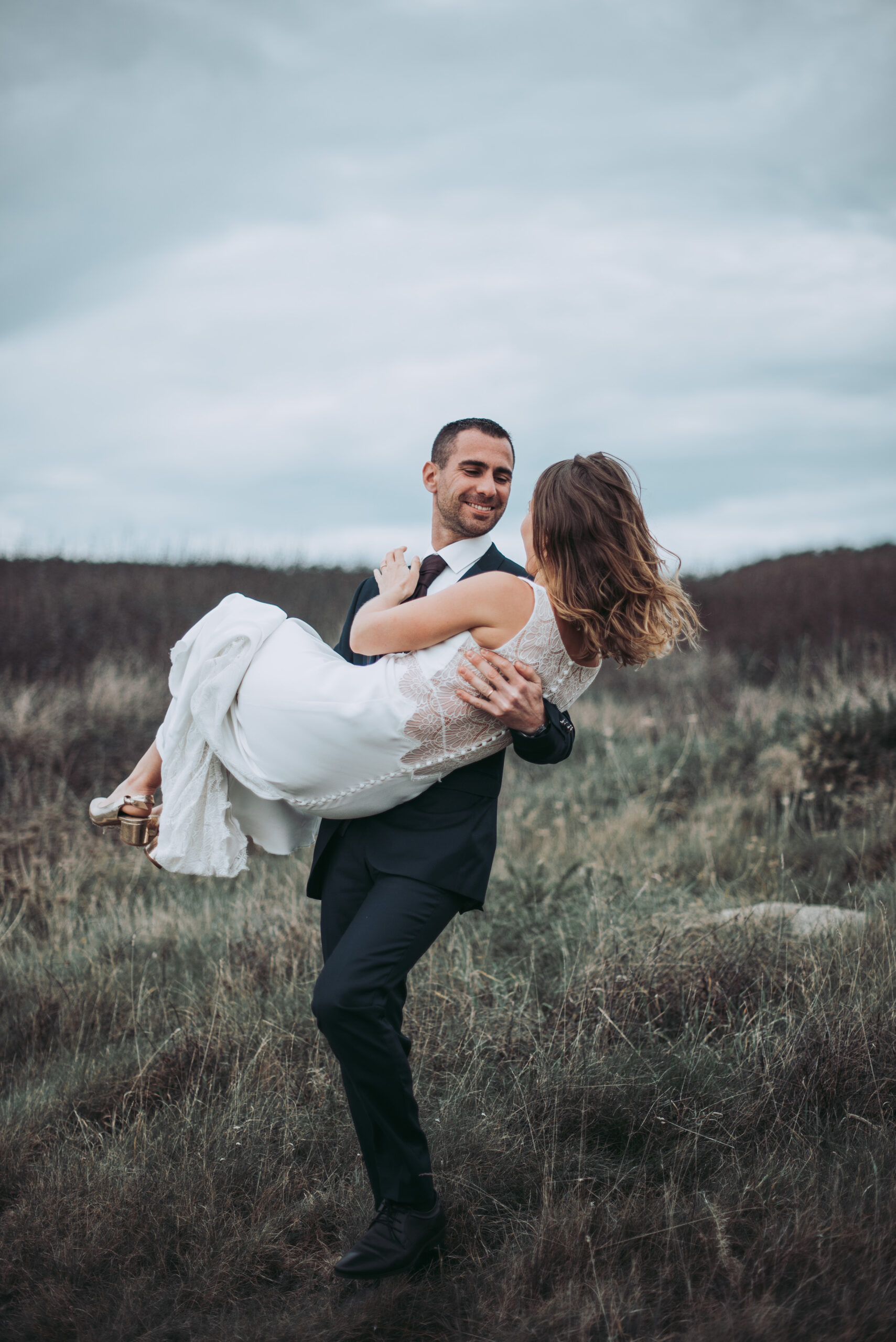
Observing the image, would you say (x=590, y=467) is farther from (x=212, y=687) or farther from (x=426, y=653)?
(x=212, y=687)

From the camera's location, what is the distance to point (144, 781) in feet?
8.52

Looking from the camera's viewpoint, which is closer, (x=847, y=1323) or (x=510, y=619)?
(x=847, y=1323)

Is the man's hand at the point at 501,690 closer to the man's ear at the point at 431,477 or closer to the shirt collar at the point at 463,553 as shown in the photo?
the shirt collar at the point at 463,553

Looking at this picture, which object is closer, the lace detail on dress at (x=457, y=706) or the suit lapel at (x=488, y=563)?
the lace detail on dress at (x=457, y=706)

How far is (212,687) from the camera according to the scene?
2.35 metres

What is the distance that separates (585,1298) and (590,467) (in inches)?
82.1

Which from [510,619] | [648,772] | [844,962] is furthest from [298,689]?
[648,772]

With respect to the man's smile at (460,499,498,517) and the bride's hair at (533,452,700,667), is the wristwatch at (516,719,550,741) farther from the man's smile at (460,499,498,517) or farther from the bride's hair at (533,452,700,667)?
the man's smile at (460,499,498,517)

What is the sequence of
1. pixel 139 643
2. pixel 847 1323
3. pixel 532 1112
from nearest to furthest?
pixel 847 1323 → pixel 532 1112 → pixel 139 643

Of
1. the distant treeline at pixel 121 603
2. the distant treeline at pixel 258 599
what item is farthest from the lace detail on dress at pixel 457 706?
the distant treeline at pixel 258 599

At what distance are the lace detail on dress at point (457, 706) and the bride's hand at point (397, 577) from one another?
8.4 inches

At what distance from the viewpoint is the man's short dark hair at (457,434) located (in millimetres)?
2762

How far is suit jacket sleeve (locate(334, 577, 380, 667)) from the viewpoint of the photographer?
2596mm

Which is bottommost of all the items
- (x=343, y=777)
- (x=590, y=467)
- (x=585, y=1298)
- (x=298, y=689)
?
(x=585, y=1298)
